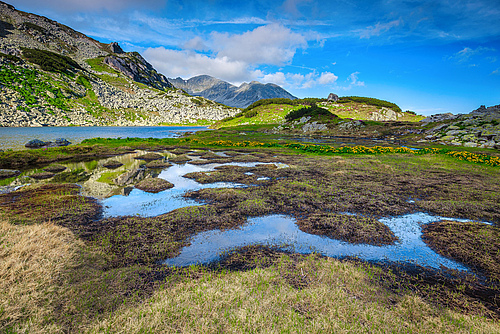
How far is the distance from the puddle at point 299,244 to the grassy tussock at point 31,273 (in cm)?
377

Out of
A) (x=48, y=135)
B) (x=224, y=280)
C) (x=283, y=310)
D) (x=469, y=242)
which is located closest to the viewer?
(x=283, y=310)

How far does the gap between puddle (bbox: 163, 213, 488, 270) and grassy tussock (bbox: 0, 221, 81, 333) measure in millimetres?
3766

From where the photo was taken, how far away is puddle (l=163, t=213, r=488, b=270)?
9.60 m

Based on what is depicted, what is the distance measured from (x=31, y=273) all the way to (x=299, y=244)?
10801mm

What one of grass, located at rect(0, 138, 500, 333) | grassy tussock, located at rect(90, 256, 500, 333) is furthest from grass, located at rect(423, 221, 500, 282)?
grassy tussock, located at rect(90, 256, 500, 333)

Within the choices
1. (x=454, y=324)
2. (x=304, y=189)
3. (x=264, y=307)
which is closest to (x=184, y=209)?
(x=264, y=307)

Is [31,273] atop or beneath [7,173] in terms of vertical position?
atop

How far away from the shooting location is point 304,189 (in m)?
19.5

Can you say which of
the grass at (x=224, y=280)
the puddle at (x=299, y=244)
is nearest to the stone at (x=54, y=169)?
the grass at (x=224, y=280)

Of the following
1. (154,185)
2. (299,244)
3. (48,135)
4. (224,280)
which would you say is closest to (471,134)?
(299,244)

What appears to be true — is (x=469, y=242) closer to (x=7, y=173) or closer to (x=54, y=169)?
(x=54, y=169)

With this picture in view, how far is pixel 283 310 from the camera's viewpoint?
20.6 feet

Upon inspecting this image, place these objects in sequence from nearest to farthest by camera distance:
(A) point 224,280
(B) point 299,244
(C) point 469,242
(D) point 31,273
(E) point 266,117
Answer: (D) point 31,273 → (A) point 224,280 → (C) point 469,242 → (B) point 299,244 → (E) point 266,117

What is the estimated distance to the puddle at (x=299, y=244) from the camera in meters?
9.60
